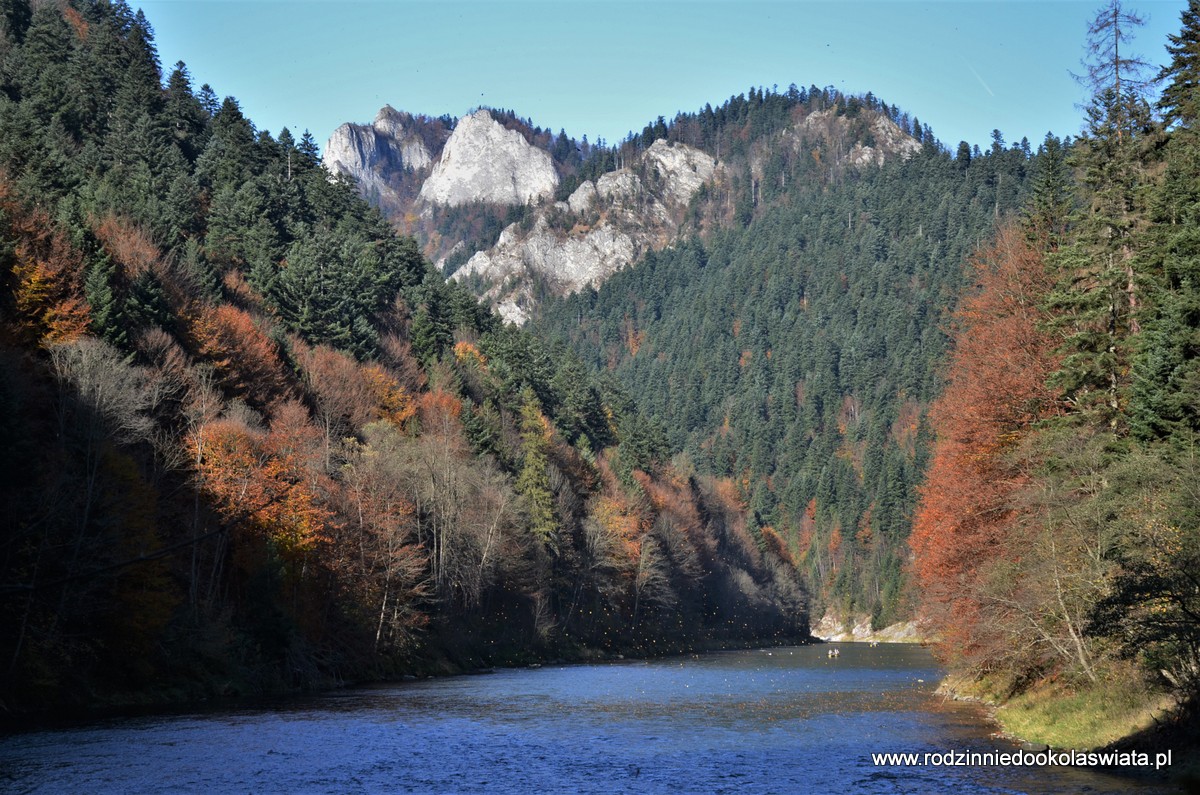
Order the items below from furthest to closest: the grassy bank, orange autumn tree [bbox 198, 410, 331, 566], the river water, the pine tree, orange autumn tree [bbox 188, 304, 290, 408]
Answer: the pine tree
orange autumn tree [bbox 188, 304, 290, 408]
orange autumn tree [bbox 198, 410, 331, 566]
the grassy bank
the river water

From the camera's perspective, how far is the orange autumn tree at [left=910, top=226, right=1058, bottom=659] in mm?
49594

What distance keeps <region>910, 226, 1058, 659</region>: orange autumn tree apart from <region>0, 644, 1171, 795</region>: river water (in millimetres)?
5732

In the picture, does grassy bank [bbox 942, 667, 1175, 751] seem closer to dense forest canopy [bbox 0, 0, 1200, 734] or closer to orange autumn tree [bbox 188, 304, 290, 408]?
dense forest canopy [bbox 0, 0, 1200, 734]

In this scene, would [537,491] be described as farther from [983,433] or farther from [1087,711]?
[1087,711]

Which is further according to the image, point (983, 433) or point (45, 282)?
point (45, 282)

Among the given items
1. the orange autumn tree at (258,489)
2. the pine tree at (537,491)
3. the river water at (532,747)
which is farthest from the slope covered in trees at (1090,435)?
the pine tree at (537,491)

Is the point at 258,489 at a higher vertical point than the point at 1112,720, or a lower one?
higher

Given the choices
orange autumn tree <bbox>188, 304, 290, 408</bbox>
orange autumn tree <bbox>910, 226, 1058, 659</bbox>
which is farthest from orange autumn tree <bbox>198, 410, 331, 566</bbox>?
orange autumn tree <bbox>910, 226, 1058, 659</bbox>

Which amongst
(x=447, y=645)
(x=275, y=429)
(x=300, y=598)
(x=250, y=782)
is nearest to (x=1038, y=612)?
(x=250, y=782)

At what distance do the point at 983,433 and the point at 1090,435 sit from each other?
12.8m

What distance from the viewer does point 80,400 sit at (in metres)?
53.0

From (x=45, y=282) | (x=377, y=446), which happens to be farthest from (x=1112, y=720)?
(x=377, y=446)

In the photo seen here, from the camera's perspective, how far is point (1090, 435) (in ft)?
135

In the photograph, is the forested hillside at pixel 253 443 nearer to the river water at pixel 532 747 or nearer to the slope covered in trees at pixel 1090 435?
the river water at pixel 532 747
